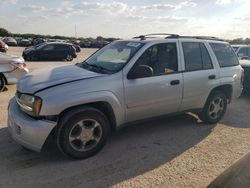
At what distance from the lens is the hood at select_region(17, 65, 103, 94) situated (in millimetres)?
4160

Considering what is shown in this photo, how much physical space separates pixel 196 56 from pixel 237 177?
144 inches

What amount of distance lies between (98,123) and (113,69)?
896mm

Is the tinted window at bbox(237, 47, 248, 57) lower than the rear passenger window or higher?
lower

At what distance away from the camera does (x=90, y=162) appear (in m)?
4.23

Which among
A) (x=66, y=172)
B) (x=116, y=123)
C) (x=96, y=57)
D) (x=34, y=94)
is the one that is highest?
(x=96, y=57)

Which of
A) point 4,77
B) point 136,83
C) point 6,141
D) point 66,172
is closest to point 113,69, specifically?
point 136,83

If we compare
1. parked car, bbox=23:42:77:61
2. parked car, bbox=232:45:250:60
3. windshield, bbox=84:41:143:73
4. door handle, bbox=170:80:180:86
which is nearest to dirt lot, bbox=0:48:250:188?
door handle, bbox=170:80:180:86

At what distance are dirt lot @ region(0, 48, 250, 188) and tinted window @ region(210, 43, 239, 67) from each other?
1.37m

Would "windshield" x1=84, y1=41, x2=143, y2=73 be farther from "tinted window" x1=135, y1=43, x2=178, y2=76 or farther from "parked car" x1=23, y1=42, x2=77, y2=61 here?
"parked car" x1=23, y1=42, x2=77, y2=61

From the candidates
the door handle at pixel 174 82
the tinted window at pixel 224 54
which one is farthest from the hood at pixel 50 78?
the tinted window at pixel 224 54

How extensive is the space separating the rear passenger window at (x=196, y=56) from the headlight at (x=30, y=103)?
2.74 meters

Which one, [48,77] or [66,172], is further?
[48,77]

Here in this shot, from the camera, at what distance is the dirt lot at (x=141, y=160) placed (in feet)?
12.3

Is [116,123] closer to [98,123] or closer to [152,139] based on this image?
[98,123]
